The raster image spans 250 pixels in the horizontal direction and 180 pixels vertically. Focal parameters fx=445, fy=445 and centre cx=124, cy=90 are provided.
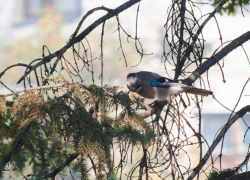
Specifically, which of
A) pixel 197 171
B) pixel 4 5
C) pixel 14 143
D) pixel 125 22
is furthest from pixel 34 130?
pixel 4 5

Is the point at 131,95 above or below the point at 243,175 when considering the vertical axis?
above

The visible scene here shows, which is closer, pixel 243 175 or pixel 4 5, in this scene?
pixel 243 175

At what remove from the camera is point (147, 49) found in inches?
610

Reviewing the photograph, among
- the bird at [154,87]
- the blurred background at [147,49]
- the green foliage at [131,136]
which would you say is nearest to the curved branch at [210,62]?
the bird at [154,87]

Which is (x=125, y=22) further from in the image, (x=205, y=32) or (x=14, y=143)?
(x=14, y=143)

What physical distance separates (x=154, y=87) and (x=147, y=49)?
38.8ft

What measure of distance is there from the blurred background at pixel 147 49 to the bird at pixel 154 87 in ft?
29.5

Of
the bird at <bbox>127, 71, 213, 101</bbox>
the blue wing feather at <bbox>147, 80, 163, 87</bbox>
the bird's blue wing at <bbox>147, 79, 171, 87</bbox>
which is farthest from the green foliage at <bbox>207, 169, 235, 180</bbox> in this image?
the blue wing feather at <bbox>147, 80, 163, 87</bbox>

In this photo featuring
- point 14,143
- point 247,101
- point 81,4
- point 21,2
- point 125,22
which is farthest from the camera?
point 21,2

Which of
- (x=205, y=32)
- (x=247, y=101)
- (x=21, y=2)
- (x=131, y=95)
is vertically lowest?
(x=131, y=95)

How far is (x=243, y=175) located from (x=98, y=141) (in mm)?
1138

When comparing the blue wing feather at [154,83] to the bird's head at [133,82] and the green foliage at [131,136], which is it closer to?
the bird's head at [133,82]

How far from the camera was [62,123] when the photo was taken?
81.0 inches

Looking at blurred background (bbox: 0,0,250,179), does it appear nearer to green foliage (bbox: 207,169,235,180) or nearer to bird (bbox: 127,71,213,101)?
bird (bbox: 127,71,213,101)
